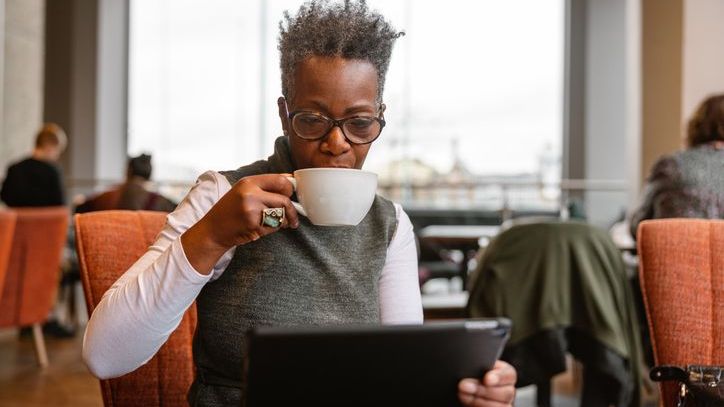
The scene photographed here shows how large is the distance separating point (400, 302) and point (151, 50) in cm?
718

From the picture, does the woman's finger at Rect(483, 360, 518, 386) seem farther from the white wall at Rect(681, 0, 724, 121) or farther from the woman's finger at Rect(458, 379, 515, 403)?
the white wall at Rect(681, 0, 724, 121)

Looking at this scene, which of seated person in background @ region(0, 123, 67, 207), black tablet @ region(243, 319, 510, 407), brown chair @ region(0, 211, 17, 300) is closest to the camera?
black tablet @ region(243, 319, 510, 407)

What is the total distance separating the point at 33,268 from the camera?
11.8 ft

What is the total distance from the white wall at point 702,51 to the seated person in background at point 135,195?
2.70 metres

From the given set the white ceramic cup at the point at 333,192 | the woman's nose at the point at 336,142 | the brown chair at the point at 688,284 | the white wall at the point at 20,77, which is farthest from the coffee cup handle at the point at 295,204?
the white wall at the point at 20,77

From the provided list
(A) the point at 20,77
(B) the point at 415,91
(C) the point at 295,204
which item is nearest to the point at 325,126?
(C) the point at 295,204

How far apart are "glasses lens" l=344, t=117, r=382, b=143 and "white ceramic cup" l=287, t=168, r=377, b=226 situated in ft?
0.32

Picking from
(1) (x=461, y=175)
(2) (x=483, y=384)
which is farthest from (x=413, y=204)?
(2) (x=483, y=384)

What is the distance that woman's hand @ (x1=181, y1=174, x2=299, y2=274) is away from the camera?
2.47 ft

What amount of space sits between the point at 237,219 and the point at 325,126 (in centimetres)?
20

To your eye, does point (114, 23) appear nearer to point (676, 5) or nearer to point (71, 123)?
point (71, 123)

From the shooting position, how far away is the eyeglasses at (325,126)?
897 millimetres

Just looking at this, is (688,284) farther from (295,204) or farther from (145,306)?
(145,306)

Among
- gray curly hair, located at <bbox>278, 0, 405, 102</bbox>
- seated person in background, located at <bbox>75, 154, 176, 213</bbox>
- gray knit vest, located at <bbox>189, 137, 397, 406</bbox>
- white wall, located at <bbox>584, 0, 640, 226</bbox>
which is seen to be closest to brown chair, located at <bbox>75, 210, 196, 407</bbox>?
gray knit vest, located at <bbox>189, 137, 397, 406</bbox>
